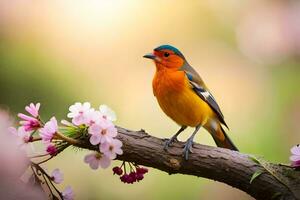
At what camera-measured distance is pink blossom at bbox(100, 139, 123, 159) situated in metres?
0.90

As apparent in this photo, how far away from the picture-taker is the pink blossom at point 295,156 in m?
1.02

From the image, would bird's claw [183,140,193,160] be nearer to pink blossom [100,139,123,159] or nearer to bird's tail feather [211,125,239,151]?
Result: pink blossom [100,139,123,159]

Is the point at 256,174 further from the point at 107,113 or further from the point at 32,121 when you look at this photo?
the point at 32,121

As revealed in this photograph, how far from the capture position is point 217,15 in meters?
2.57

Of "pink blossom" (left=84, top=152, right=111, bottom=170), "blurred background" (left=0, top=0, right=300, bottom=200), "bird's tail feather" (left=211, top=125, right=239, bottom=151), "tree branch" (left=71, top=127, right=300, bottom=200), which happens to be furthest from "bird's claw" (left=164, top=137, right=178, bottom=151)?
"blurred background" (left=0, top=0, right=300, bottom=200)

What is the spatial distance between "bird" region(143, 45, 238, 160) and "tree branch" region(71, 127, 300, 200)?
0.25 meters

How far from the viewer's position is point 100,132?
91 cm

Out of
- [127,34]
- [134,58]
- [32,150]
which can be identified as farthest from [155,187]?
[32,150]

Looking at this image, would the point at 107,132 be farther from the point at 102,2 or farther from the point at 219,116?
the point at 102,2

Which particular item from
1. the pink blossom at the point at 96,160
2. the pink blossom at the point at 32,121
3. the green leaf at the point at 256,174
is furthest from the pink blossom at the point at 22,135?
the green leaf at the point at 256,174

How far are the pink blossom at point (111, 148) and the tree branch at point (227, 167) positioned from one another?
4.0 inches

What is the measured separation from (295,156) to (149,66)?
1.35 metres

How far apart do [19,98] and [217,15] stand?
984 millimetres

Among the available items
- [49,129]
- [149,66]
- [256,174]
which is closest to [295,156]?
[256,174]
